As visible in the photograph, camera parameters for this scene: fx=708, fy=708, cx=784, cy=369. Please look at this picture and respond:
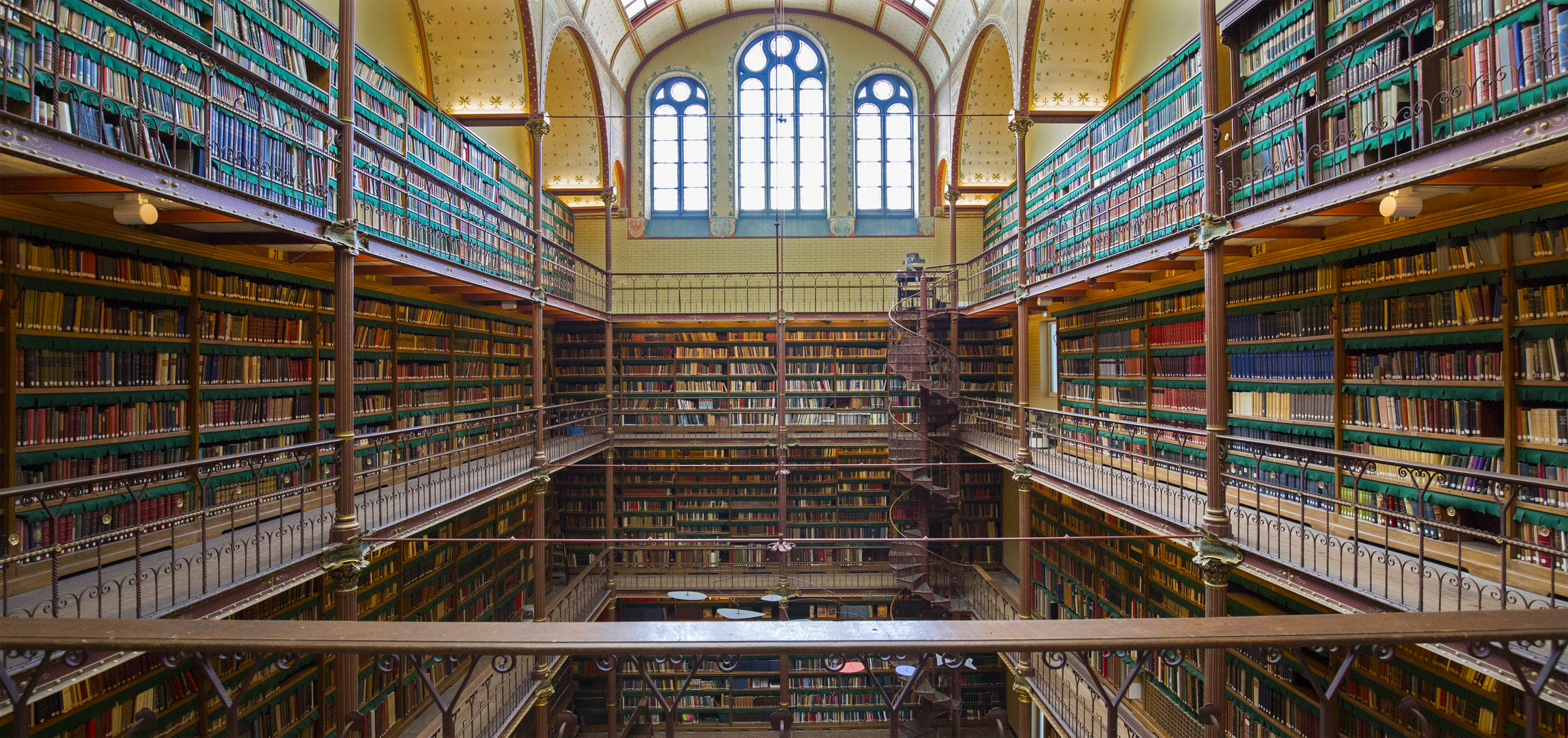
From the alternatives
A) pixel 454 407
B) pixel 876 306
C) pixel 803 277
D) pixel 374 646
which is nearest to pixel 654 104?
pixel 803 277

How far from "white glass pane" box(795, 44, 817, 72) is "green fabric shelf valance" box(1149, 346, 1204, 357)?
814 cm

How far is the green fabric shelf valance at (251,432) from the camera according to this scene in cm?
479

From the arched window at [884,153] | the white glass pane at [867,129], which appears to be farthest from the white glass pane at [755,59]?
the white glass pane at [867,129]

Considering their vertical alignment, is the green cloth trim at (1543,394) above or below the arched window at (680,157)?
below

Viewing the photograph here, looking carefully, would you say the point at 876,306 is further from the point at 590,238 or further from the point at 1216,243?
the point at 1216,243

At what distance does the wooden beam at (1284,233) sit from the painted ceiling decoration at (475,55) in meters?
7.31

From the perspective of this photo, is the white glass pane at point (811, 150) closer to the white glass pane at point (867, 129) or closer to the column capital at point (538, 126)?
the white glass pane at point (867, 129)

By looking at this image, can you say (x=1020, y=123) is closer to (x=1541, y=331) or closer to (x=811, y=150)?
(x=1541, y=331)

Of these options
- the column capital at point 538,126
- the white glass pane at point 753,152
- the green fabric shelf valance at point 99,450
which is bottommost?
the green fabric shelf valance at point 99,450

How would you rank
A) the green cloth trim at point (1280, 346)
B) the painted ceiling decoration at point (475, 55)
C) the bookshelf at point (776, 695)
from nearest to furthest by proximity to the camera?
the green cloth trim at point (1280, 346) → the painted ceiling decoration at point (475, 55) → the bookshelf at point (776, 695)

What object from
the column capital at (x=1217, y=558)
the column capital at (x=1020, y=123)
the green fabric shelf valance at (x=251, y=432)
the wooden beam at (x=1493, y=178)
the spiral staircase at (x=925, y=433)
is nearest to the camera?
the wooden beam at (x=1493, y=178)

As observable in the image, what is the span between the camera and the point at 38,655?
2.88 m

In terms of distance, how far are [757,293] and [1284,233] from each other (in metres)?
8.50

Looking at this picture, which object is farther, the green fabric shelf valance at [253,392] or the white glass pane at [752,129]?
the white glass pane at [752,129]
